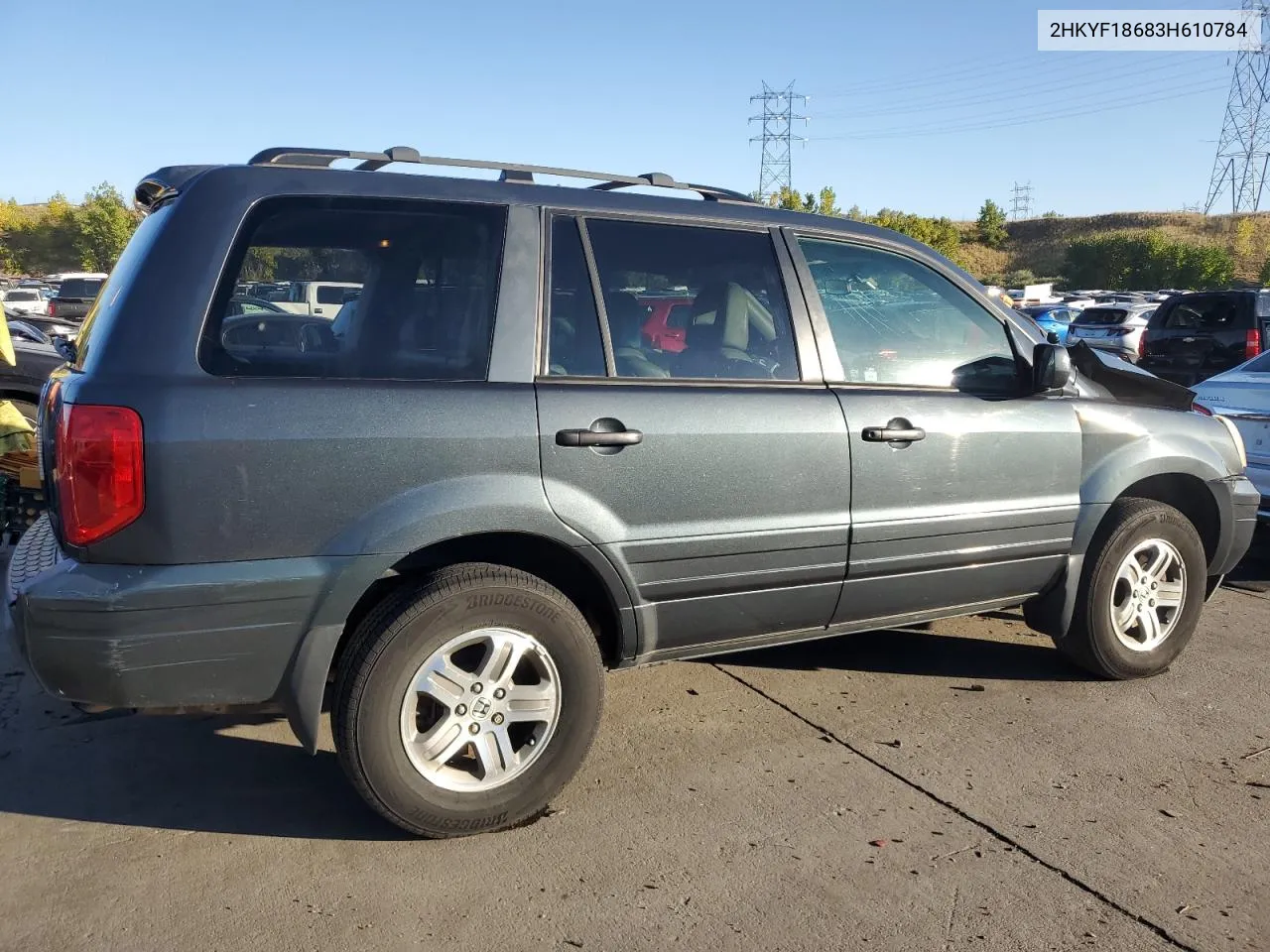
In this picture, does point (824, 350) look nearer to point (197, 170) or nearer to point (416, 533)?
A: point (416, 533)

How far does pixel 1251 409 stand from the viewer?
6.87 m

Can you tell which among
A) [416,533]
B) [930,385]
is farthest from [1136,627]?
[416,533]

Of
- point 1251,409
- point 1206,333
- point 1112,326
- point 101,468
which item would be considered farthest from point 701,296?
point 1112,326

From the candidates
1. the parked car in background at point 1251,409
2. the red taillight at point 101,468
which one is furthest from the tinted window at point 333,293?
the parked car in background at point 1251,409

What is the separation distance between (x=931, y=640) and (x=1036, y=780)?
1.50 m

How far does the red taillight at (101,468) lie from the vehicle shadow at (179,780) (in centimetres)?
110

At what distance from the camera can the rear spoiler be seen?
440 centimetres

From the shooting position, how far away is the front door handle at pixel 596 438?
3070 millimetres

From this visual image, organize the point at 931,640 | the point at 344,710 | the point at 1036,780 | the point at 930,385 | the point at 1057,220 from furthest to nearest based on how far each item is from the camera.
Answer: the point at 1057,220
the point at 931,640
the point at 930,385
the point at 1036,780
the point at 344,710

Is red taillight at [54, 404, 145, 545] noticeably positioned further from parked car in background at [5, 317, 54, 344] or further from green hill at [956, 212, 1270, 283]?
green hill at [956, 212, 1270, 283]

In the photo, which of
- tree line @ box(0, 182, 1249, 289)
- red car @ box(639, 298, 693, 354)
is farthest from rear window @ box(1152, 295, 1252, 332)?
tree line @ box(0, 182, 1249, 289)

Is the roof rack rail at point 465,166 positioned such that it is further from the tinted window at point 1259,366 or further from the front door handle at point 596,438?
the tinted window at point 1259,366

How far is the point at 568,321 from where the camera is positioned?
3227 millimetres

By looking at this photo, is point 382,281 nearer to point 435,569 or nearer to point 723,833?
point 435,569
